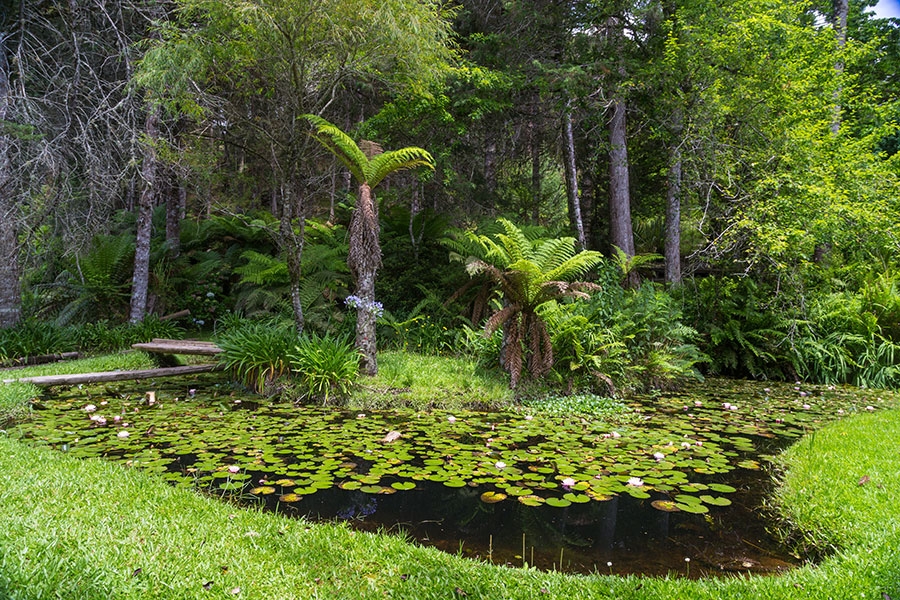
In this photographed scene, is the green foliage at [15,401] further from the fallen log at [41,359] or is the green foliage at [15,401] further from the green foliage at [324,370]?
the green foliage at [324,370]

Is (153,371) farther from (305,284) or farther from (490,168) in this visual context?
(490,168)

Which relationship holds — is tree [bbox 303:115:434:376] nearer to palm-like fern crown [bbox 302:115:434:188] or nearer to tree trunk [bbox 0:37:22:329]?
palm-like fern crown [bbox 302:115:434:188]

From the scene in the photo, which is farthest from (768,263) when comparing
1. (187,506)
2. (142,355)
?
(142,355)

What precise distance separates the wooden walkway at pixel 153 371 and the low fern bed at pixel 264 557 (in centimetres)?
317

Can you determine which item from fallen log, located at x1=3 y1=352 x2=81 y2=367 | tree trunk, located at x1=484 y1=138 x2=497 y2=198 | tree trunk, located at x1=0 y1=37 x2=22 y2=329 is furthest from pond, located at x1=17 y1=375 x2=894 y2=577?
tree trunk, located at x1=484 y1=138 x2=497 y2=198

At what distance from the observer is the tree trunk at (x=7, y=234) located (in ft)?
24.6

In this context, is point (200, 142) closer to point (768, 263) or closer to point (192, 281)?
point (192, 281)

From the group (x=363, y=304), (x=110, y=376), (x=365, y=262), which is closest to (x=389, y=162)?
(x=365, y=262)

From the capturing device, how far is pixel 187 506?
9.50ft

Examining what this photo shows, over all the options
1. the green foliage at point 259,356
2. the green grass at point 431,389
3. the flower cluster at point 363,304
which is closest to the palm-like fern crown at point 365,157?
the flower cluster at point 363,304

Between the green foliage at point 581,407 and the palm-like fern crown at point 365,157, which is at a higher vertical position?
the palm-like fern crown at point 365,157

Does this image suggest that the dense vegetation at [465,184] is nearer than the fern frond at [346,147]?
No

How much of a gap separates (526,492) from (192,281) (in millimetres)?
9736

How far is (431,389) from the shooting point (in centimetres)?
594
